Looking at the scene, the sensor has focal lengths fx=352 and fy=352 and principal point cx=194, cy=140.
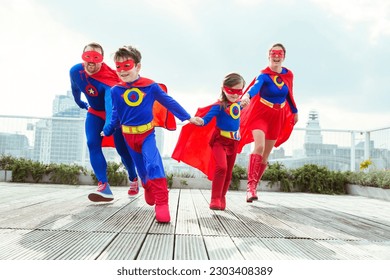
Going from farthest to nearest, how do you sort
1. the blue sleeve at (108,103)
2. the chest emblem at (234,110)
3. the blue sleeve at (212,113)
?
the chest emblem at (234,110)
the blue sleeve at (212,113)
the blue sleeve at (108,103)

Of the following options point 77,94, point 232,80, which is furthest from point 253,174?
point 77,94

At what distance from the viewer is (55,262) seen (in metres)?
A: 1.52

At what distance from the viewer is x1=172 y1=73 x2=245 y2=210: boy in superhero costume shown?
3.43 metres

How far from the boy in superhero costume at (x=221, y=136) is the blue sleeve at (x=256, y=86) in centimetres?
65

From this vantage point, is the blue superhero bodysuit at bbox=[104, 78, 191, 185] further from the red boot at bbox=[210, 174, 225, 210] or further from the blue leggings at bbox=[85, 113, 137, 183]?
the blue leggings at bbox=[85, 113, 137, 183]

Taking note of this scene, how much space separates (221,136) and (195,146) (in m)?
0.42

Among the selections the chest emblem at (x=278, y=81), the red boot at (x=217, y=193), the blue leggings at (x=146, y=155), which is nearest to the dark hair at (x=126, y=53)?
the blue leggings at (x=146, y=155)

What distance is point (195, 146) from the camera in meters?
3.84

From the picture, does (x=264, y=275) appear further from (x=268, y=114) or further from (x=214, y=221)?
(x=268, y=114)

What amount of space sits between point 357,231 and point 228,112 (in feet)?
5.15

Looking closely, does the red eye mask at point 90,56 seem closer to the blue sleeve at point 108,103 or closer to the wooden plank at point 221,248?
the blue sleeve at point 108,103

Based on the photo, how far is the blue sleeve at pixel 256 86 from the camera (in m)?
4.14

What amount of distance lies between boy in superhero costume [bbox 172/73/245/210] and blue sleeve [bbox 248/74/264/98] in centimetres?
65

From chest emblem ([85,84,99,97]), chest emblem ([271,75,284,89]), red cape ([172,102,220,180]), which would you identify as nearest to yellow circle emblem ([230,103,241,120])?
red cape ([172,102,220,180])
